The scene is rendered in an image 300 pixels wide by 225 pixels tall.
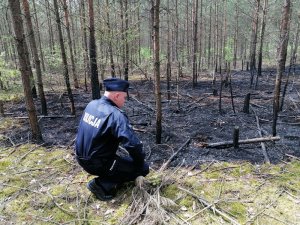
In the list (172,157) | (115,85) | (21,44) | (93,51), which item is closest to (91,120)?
(115,85)

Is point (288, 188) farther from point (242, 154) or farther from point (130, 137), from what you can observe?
point (130, 137)

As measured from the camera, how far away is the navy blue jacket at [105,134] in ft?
12.1

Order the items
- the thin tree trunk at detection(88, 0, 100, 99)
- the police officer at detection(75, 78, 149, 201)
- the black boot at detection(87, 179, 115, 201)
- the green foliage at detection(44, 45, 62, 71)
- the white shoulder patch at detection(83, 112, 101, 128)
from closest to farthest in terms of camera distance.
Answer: the police officer at detection(75, 78, 149, 201)
the white shoulder patch at detection(83, 112, 101, 128)
the black boot at detection(87, 179, 115, 201)
the thin tree trunk at detection(88, 0, 100, 99)
the green foliage at detection(44, 45, 62, 71)

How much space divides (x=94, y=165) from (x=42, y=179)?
1.73 meters

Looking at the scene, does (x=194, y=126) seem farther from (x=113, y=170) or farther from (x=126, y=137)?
(x=126, y=137)

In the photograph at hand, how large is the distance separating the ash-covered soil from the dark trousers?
148cm

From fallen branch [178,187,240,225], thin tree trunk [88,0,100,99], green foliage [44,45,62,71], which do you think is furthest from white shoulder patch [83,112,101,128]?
green foliage [44,45,62,71]

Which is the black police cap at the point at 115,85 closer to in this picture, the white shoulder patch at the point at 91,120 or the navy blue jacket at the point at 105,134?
the navy blue jacket at the point at 105,134

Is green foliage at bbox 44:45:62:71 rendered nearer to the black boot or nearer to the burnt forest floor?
the burnt forest floor

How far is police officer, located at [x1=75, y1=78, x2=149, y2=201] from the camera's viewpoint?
12.3 ft

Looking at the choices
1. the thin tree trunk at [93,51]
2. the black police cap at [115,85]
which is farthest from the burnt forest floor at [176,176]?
the thin tree trunk at [93,51]

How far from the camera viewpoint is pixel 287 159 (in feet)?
18.7

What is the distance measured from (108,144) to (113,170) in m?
0.44

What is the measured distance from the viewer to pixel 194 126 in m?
8.26
